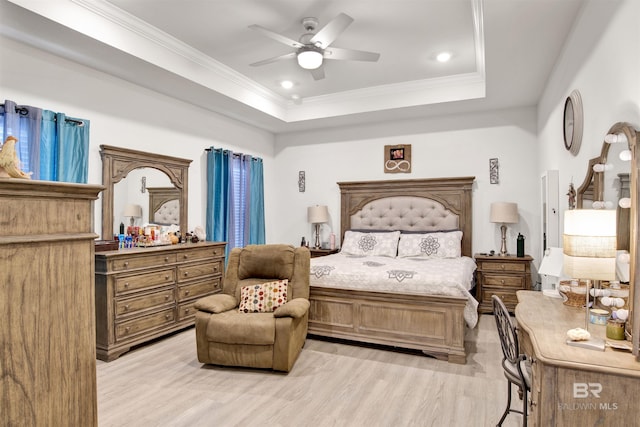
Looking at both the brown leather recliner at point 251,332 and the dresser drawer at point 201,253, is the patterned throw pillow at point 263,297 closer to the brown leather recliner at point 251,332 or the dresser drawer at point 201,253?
the brown leather recliner at point 251,332

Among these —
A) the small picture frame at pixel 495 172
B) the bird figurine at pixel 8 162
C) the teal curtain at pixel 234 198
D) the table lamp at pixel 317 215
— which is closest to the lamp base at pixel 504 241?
the small picture frame at pixel 495 172

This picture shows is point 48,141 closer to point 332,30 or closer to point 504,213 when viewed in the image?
point 332,30

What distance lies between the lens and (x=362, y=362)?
3.26 metres

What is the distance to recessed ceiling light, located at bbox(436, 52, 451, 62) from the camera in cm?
399

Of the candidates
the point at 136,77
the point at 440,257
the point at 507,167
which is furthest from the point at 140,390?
the point at 507,167

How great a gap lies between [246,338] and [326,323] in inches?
40.9

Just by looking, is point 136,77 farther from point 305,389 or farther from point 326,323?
point 305,389

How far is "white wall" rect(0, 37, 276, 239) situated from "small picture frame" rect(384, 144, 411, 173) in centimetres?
218

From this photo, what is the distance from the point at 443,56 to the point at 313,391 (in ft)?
11.6

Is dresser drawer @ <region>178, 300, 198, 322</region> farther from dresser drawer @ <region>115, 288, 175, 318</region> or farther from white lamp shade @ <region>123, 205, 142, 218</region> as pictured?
white lamp shade @ <region>123, 205, 142, 218</region>

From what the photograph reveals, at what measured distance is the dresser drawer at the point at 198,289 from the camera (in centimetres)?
407

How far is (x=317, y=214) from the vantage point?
589 centimetres

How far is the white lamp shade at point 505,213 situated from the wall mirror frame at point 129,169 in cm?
390

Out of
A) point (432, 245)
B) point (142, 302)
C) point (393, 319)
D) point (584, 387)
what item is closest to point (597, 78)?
point (584, 387)
